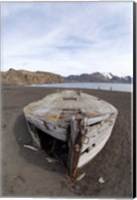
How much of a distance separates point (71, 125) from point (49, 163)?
0.74 feet

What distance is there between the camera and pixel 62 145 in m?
1.91

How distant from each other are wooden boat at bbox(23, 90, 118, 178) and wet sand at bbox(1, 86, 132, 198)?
32 mm

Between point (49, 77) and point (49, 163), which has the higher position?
point (49, 77)

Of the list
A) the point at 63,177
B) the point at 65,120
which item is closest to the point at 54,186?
the point at 63,177

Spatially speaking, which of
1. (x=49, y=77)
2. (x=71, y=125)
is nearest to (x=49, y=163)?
(x=71, y=125)

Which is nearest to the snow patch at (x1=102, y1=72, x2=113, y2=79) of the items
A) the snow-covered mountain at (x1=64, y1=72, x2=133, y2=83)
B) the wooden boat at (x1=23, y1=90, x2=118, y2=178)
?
the snow-covered mountain at (x1=64, y1=72, x2=133, y2=83)

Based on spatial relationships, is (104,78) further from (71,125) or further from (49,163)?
(49,163)

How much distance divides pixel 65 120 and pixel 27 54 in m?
0.38

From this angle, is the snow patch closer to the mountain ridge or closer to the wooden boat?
the mountain ridge

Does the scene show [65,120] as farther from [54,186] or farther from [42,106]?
[54,186]

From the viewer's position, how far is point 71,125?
190 cm

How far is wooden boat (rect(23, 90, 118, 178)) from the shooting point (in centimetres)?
190

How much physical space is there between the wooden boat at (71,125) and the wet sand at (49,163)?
0.03 meters

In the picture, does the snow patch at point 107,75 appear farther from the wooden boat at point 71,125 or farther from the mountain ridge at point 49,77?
the wooden boat at point 71,125
